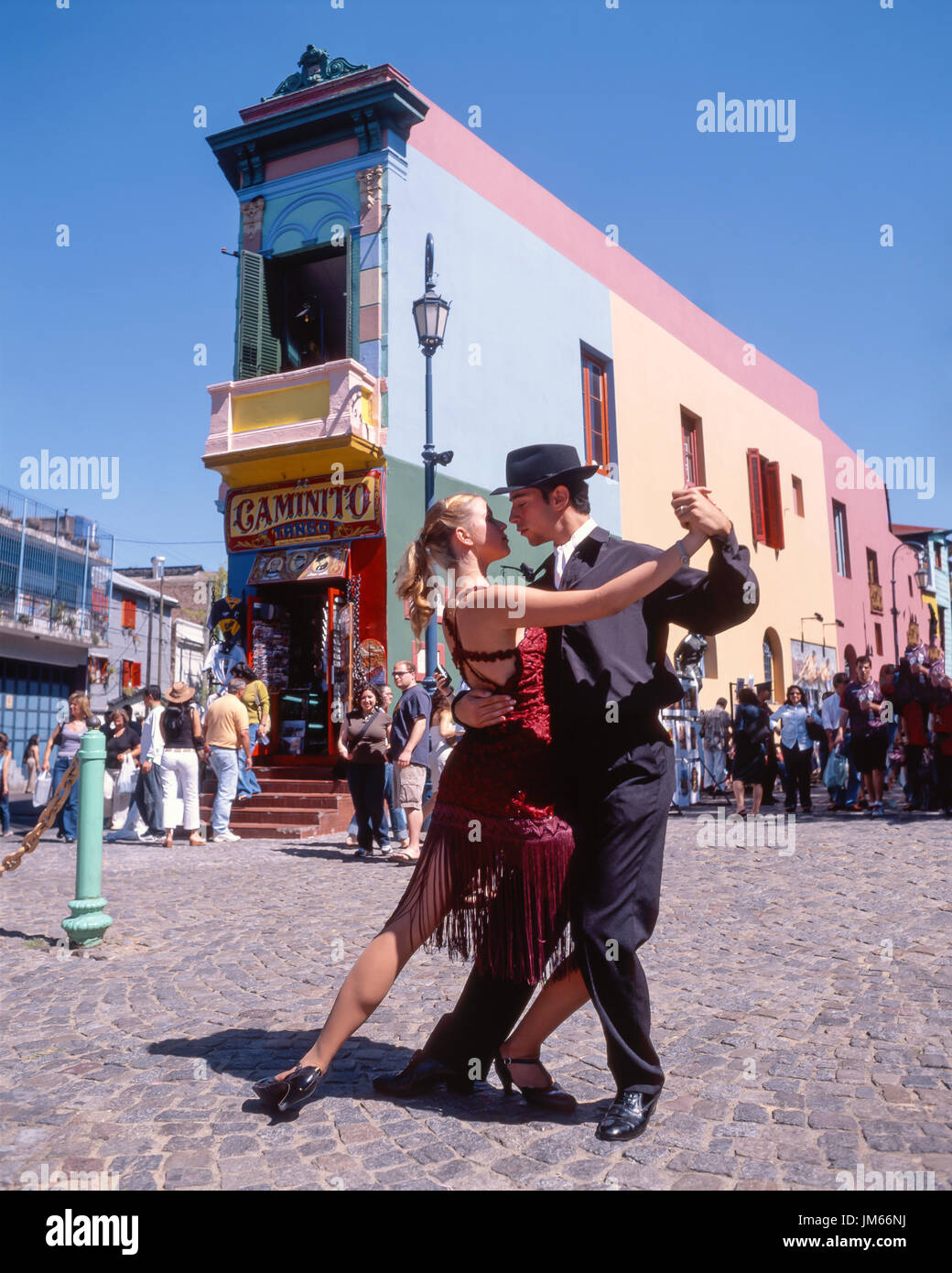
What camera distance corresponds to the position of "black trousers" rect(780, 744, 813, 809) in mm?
13438

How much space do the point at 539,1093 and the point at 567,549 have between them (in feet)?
5.25

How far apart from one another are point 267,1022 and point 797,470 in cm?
2518

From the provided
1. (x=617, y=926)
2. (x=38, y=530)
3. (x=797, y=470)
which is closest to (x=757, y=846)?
(x=617, y=926)

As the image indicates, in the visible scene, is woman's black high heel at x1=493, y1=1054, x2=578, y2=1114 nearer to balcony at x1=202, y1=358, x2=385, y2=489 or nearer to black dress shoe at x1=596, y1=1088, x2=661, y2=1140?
black dress shoe at x1=596, y1=1088, x2=661, y2=1140

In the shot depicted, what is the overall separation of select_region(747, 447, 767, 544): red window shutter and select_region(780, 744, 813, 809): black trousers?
428 inches

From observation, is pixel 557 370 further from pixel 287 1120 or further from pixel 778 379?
pixel 287 1120

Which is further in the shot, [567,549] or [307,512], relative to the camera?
[307,512]

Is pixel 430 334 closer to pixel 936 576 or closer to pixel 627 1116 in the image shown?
pixel 627 1116

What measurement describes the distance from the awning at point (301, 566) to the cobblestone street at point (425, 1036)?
743 centimetres

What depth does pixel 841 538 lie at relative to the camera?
29.8m

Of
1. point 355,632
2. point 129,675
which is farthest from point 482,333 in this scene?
point 129,675

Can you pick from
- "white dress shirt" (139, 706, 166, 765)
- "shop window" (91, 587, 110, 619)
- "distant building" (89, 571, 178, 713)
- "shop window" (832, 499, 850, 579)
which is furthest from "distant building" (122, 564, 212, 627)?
"white dress shirt" (139, 706, 166, 765)
